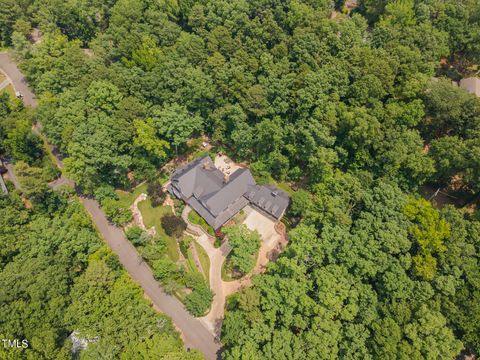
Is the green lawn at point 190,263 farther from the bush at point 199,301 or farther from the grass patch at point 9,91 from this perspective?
the grass patch at point 9,91

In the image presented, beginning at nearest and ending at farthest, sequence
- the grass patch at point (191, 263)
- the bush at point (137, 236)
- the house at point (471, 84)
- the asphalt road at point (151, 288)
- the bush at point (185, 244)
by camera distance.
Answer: the asphalt road at point (151, 288) → the grass patch at point (191, 263) → the bush at point (185, 244) → the bush at point (137, 236) → the house at point (471, 84)

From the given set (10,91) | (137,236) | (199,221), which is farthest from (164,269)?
(10,91)

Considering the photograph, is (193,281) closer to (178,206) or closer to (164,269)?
(164,269)

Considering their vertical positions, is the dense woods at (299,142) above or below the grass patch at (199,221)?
above

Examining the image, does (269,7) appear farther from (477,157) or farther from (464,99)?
(477,157)

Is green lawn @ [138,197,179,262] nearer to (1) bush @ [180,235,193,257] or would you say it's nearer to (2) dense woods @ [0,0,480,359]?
(1) bush @ [180,235,193,257]

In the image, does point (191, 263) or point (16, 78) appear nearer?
point (191, 263)

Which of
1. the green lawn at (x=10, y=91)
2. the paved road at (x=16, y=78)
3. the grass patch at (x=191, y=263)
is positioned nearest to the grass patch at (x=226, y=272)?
the grass patch at (x=191, y=263)
